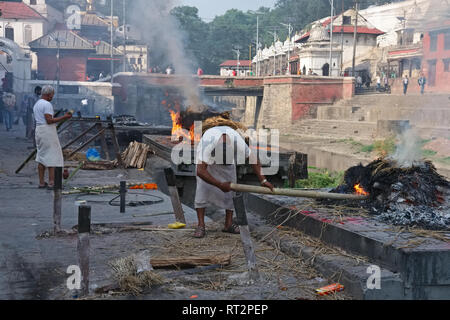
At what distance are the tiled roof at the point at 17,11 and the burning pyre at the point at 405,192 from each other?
61.2 meters

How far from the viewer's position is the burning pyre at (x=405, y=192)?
554 cm

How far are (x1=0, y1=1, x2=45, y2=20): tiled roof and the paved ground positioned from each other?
5807 cm

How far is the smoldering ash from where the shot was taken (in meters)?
37.4

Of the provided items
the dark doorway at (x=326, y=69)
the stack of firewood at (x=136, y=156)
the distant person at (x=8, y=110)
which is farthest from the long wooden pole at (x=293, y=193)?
the dark doorway at (x=326, y=69)

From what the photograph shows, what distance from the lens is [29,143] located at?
18156mm

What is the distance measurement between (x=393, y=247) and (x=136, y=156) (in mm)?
9242

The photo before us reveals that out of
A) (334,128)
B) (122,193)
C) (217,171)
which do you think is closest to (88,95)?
(334,128)

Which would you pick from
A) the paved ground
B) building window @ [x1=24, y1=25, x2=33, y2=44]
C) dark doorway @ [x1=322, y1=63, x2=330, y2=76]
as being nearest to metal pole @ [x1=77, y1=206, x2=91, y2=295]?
the paved ground

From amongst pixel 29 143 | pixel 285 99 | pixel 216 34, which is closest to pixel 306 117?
pixel 285 99

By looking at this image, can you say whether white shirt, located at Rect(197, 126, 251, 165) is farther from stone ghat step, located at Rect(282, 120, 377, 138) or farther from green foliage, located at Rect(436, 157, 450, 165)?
stone ghat step, located at Rect(282, 120, 377, 138)

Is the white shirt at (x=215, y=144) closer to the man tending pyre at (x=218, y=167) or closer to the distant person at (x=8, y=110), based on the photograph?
the man tending pyre at (x=218, y=167)

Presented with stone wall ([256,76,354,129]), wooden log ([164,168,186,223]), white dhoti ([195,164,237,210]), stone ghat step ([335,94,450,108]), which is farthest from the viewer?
stone wall ([256,76,354,129])
